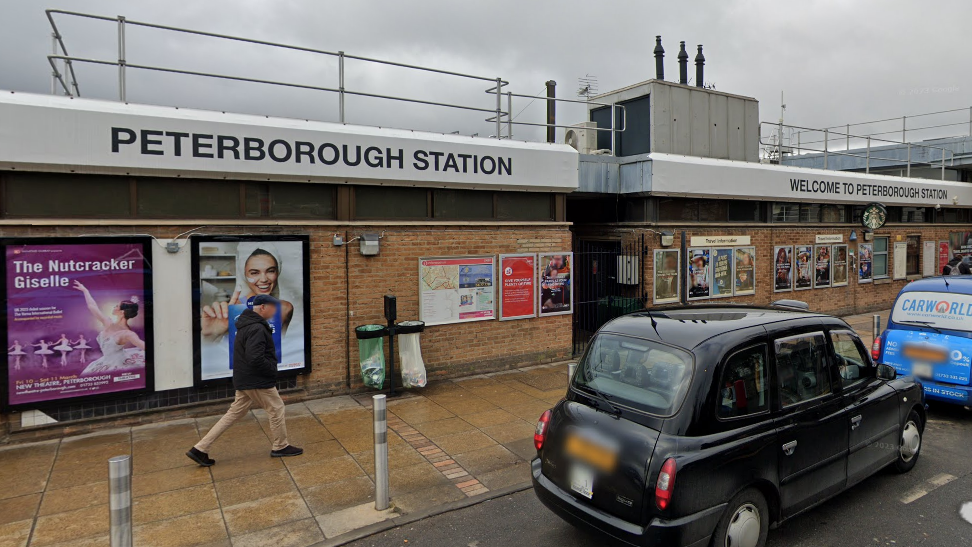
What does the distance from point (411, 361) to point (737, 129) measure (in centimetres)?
981

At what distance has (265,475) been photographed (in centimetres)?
589

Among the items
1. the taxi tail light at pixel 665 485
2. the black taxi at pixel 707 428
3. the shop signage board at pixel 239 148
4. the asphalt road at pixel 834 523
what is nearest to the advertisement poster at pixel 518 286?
the shop signage board at pixel 239 148

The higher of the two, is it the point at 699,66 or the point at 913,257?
the point at 699,66

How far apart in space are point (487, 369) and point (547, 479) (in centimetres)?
557

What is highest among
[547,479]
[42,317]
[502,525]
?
[42,317]

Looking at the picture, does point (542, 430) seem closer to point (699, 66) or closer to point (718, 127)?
point (718, 127)

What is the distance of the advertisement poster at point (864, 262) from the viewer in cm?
1677

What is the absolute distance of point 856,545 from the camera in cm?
457

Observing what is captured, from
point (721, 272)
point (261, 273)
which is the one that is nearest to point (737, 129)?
point (721, 272)

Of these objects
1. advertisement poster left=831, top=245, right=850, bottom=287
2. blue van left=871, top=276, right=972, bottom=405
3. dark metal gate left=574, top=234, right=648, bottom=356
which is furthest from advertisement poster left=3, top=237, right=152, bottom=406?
advertisement poster left=831, top=245, right=850, bottom=287

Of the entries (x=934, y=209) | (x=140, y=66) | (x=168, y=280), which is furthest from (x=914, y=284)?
(x=934, y=209)

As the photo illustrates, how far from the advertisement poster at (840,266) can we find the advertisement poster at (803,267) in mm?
1045

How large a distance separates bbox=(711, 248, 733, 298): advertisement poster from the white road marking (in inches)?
295

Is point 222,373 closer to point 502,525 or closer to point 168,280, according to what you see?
point 168,280
